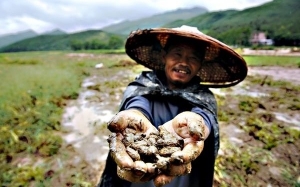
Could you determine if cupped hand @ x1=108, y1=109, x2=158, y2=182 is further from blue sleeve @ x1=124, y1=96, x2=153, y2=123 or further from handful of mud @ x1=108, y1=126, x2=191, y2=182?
blue sleeve @ x1=124, y1=96, x2=153, y2=123

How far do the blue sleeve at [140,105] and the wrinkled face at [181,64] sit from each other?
0.66ft

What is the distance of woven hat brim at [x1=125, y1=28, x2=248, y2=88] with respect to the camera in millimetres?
1607

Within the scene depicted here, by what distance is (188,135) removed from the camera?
1134 millimetres

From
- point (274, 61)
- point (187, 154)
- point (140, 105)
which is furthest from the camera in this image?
point (274, 61)

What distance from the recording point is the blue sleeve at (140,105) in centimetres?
139

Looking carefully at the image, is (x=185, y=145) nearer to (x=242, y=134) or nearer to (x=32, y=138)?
(x=32, y=138)

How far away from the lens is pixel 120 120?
109 cm

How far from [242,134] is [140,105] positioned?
3258 millimetres

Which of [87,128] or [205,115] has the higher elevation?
[205,115]

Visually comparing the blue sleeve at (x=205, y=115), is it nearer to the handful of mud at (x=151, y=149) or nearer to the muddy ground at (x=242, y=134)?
the handful of mud at (x=151, y=149)

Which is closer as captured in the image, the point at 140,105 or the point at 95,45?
the point at 140,105

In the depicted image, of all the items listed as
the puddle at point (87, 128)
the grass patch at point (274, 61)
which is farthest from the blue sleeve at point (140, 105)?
the grass patch at point (274, 61)

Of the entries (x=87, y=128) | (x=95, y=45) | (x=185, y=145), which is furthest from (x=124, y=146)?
(x=95, y=45)

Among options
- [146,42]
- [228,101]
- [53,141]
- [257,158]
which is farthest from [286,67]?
[146,42]
